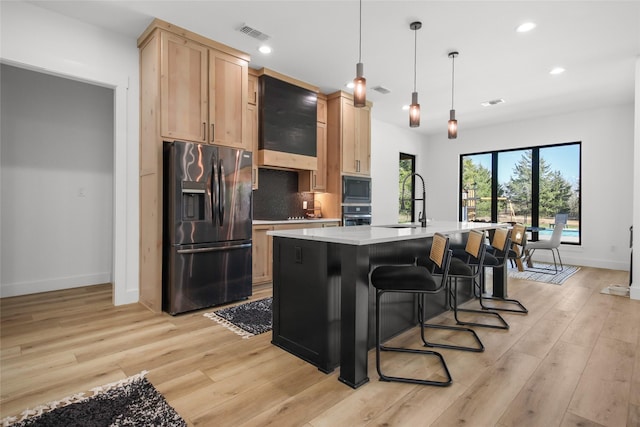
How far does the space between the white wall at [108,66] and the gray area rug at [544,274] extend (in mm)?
5237

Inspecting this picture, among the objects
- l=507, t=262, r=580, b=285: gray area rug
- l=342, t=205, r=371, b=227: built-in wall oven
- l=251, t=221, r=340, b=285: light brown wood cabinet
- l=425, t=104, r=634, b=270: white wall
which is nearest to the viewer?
l=251, t=221, r=340, b=285: light brown wood cabinet

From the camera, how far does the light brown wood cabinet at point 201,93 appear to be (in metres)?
3.31

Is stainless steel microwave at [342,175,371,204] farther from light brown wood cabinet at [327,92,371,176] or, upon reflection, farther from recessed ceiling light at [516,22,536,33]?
recessed ceiling light at [516,22,536,33]

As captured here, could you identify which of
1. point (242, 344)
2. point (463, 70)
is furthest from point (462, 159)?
point (242, 344)

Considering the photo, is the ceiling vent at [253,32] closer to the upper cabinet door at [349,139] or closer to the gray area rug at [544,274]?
the upper cabinet door at [349,139]

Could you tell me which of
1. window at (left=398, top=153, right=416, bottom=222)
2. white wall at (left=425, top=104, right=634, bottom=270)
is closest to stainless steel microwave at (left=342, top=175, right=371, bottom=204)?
window at (left=398, top=153, right=416, bottom=222)

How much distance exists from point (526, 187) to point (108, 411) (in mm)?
7607

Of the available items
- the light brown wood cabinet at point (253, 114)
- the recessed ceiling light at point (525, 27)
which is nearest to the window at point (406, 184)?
the light brown wood cabinet at point (253, 114)

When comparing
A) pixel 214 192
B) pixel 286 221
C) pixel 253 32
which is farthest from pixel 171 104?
pixel 286 221

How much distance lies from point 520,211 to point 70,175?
25.7 feet

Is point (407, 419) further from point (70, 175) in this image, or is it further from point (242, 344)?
point (70, 175)

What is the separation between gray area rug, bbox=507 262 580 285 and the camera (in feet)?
16.0

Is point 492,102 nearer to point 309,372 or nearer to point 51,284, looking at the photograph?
point 309,372

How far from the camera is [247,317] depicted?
3166mm
